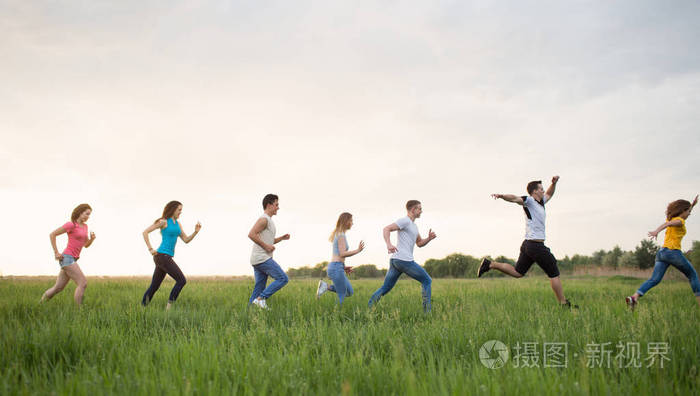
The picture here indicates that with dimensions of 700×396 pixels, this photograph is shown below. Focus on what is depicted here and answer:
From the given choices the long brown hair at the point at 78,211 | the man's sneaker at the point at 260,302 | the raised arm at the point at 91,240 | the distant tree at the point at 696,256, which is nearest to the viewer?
the man's sneaker at the point at 260,302

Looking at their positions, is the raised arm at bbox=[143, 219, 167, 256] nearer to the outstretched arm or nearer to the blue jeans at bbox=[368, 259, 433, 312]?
the outstretched arm

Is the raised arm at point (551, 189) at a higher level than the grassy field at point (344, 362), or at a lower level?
higher

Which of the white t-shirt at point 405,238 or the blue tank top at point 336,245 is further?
the blue tank top at point 336,245

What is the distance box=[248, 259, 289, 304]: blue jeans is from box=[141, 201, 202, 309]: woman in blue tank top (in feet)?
5.12

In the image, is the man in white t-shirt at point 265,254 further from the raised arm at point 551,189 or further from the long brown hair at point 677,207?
the long brown hair at point 677,207

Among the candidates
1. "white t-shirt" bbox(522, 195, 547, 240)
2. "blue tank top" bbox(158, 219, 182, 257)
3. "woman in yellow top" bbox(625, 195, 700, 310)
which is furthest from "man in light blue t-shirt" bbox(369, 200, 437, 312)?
"woman in yellow top" bbox(625, 195, 700, 310)

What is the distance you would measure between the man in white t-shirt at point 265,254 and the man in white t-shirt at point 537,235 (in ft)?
15.9

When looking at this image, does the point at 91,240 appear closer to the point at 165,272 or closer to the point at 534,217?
the point at 165,272

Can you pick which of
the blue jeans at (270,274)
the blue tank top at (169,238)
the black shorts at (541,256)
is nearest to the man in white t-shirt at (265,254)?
the blue jeans at (270,274)

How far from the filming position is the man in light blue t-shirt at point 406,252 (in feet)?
26.1

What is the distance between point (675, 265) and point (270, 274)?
29.5 feet

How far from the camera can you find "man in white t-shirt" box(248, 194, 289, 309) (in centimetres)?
844

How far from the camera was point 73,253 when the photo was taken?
8883mm

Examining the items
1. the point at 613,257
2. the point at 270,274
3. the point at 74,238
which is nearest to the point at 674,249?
the point at 270,274
